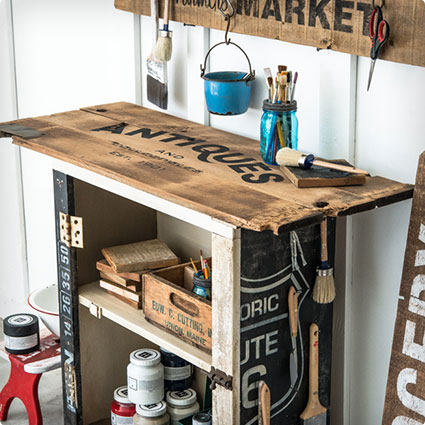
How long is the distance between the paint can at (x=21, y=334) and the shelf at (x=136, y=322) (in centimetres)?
50

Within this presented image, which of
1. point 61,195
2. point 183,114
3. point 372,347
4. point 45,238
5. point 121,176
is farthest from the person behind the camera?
point 45,238

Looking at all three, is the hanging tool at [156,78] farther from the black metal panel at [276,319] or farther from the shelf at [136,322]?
the black metal panel at [276,319]

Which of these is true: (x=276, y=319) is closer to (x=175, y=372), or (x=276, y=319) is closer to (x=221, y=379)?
(x=221, y=379)

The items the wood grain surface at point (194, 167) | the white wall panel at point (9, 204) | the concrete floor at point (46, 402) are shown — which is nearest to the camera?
the wood grain surface at point (194, 167)

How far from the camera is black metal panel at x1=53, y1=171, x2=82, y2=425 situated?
2.93 metres

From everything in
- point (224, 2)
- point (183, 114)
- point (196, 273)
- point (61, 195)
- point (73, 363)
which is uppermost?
point (224, 2)

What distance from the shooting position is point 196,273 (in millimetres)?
2746

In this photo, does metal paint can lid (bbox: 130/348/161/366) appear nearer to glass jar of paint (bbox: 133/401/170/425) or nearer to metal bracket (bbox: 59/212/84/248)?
glass jar of paint (bbox: 133/401/170/425)

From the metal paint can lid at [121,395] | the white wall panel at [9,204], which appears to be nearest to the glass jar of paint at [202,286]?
the metal paint can lid at [121,395]

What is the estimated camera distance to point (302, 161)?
244 centimetres

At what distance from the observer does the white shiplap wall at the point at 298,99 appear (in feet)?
8.18

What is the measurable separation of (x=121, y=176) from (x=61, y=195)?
0.51m

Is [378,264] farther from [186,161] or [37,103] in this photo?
[37,103]

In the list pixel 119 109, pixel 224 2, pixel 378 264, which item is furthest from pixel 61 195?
pixel 378 264
